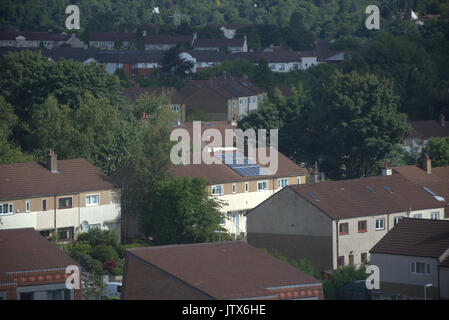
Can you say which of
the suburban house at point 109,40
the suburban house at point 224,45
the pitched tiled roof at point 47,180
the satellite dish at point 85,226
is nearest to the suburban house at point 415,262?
the satellite dish at point 85,226

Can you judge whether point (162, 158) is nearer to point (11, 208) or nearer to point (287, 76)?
point (11, 208)

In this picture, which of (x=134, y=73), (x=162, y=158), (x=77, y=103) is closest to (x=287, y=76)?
(x=134, y=73)

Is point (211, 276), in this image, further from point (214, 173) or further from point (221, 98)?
point (221, 98)

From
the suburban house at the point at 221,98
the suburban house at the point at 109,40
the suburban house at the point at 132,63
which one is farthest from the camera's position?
the suburban house at the point at 109,40

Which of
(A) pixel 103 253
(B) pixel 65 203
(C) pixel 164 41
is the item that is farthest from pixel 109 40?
(A) pixel 103 253

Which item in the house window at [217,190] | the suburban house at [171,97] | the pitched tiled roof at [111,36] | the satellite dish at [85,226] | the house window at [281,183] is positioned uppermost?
the pitched tiled roof at [111,36]

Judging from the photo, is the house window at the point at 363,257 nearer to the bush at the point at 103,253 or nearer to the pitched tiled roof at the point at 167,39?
the bush at the point at 103,253

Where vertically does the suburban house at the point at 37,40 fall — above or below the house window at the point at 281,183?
above
